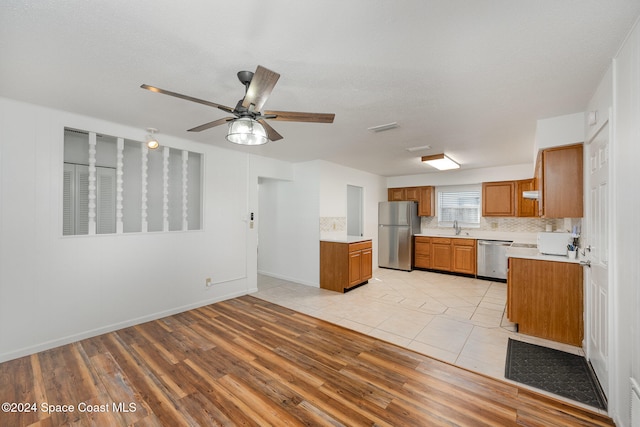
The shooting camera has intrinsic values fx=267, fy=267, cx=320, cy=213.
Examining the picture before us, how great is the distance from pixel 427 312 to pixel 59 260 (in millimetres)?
4429

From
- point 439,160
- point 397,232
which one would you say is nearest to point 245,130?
point 439,160

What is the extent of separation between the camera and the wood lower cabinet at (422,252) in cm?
639

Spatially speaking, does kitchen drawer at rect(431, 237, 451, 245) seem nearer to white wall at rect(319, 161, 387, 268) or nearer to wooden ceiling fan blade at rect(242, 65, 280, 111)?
white wall at rect(319, 161, 387, 268)

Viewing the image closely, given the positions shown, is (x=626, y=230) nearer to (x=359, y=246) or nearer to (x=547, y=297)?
(x=547, y=297)

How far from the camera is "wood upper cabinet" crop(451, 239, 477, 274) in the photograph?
19.1 ft

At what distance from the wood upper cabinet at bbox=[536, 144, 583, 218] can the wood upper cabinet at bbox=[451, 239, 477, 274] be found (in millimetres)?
3137

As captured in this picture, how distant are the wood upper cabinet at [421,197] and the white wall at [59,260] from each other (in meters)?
4.95

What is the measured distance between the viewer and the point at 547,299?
289 cm

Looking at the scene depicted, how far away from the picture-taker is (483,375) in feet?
7.49

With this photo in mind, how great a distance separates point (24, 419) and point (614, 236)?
13.6 ft

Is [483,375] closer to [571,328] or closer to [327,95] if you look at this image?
[571,328]

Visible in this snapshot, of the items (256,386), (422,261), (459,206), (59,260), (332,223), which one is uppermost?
(459,206)

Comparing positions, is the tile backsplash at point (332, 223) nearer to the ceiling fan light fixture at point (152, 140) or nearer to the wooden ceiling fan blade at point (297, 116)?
the ceiling fan light fixture at point (152, 140)

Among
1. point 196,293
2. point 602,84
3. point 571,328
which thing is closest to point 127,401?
point 196,293
